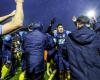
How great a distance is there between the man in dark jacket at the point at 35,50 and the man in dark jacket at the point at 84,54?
9.73 feet

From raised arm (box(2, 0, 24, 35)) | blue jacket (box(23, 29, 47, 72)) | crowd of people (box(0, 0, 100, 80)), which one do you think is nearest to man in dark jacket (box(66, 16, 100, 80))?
crowd of people (box(0, 0, 100, 80))

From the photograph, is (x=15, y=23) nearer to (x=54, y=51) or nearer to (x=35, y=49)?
(x=35, y=49)

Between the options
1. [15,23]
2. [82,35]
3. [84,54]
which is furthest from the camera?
[82,35]

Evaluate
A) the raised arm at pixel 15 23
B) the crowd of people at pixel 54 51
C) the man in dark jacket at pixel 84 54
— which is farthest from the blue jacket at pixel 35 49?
the raised arm at pixel 15 23

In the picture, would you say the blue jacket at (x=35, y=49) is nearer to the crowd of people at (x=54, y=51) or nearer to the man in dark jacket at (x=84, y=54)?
the crowd of people at (x=54, y=51)

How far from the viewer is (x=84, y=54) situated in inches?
222

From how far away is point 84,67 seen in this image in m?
5.64

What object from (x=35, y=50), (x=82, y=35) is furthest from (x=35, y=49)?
(x=82, y=35)

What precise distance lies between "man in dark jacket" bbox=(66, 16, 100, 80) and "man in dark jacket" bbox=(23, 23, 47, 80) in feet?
9.73

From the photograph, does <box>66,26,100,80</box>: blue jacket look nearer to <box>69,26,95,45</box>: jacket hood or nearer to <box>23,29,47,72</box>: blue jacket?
<box>69,26,95,45</box>: jacket hood

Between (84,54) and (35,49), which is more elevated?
(35,49)

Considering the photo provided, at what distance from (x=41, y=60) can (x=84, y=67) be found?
3.41 m

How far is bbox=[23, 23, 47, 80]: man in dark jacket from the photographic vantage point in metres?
8.72

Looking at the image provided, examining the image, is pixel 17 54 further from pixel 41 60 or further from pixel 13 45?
pixel 41 60
